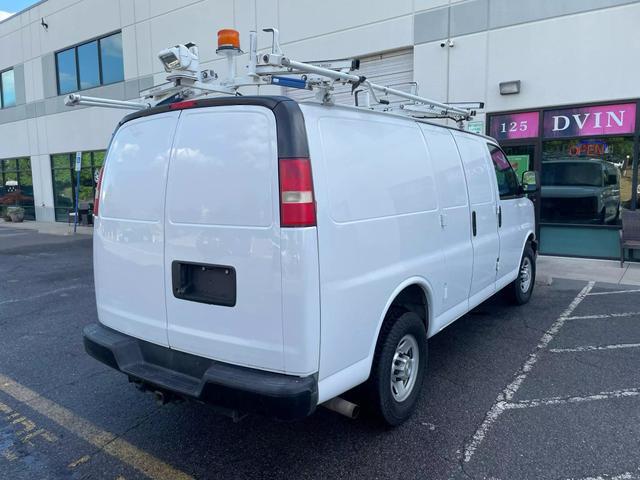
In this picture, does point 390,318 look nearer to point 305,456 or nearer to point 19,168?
point 305,456

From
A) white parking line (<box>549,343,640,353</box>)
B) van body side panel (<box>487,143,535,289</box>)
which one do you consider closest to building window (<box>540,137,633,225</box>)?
van body side panel (<box>487,143,535,289</box>)

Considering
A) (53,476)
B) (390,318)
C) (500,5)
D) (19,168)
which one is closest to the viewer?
(53,476)

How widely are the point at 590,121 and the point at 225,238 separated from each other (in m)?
8.58

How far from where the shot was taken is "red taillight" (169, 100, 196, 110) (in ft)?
9.24

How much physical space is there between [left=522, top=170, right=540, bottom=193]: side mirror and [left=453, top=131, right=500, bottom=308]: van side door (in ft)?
3.53

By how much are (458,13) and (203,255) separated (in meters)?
9.19

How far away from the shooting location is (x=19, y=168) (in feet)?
70.3

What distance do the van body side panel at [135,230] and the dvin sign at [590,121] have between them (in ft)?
27.5

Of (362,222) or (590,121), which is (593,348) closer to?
(362,222)

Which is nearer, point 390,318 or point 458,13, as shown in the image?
point 390,318

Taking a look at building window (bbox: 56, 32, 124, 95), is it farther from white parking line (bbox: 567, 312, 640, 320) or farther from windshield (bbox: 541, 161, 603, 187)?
white parking line (bbox: 567, 312, 640, 320)

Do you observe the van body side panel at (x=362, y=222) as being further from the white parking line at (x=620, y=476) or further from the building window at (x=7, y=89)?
the building window at (x=7, y=89)

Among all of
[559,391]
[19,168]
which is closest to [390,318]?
[559,391]

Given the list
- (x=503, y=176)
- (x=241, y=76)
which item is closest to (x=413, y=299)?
(x=241, y=76)
